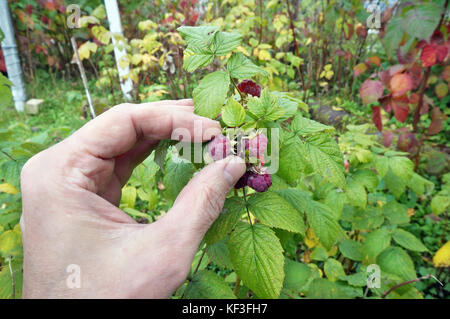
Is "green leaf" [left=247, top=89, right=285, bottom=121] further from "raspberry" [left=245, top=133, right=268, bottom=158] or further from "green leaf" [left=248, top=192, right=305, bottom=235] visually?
"green leaf" [left=248, top=192, right=305, bottom=235]

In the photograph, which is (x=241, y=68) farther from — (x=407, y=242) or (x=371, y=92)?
(x=371, y=92)

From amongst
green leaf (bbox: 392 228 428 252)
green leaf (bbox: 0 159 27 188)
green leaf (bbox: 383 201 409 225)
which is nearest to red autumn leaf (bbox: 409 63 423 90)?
green leaf (bbox: 383 201 409 225)

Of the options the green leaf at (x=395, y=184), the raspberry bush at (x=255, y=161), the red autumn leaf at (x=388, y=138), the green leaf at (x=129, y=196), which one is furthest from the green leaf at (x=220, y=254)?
the red autumn leaf at (x=388, y=138)

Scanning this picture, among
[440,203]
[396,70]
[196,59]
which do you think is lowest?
[440,203]

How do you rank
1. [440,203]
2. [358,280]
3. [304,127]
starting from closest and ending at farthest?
[304,127] → [358,280] → [440,203]

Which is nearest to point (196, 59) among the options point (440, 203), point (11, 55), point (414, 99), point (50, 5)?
point (440, 203)

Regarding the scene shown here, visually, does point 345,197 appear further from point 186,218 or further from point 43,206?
point 43,206
